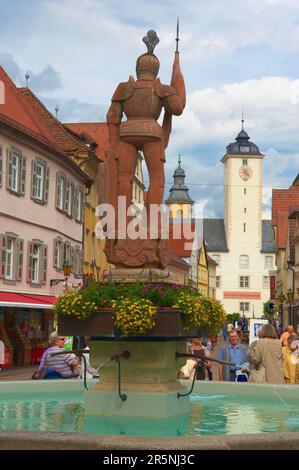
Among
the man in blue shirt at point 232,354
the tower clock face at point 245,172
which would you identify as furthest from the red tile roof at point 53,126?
the tower clock face at point 245,172

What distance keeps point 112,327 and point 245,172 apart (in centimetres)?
12964

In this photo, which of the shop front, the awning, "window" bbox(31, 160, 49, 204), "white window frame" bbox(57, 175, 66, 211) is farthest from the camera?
"white window frame" bbox(57, 175, 66, 211)

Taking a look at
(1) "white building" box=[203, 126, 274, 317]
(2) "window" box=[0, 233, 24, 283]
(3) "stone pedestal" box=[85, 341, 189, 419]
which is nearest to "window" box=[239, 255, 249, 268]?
(1) "white building" box=[203, 126, 274, 317]

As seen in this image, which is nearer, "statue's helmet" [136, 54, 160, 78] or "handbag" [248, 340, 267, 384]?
"statue's helmet" [136, 54, 160, 78]

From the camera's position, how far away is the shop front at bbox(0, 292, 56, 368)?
95.7 feet

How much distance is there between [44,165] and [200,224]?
104m

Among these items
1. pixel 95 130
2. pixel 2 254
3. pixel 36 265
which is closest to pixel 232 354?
pixel 2 254

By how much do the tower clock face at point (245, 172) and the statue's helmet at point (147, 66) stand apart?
12645 cm

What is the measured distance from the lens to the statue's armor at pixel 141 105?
10.4m

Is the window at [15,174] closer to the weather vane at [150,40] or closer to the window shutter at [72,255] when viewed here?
the window shutter at [72,255]

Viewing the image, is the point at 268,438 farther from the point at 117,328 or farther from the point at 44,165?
the point at 44,165

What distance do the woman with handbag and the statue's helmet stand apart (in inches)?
159

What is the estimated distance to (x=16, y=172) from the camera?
3141cm

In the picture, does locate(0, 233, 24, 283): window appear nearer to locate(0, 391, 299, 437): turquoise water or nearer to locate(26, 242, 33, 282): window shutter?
locate(26, 242, 33, 282): window shutter
